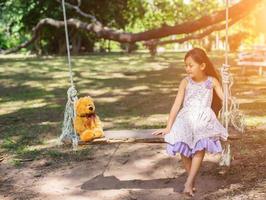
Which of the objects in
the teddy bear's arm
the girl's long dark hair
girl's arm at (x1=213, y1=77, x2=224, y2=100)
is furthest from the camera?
the teddy bear's arm

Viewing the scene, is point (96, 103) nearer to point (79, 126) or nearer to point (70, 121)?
point (70, 121)

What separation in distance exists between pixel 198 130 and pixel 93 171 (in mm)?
1653

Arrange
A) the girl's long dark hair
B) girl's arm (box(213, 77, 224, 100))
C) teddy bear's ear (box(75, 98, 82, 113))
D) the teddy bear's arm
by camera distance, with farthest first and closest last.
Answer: teddy bear's ear (box(75, 98, 82, 113)) → the teddy bear's arm → girl's arm (box(213, 77, 224, 100)) → the girl's long dark hair

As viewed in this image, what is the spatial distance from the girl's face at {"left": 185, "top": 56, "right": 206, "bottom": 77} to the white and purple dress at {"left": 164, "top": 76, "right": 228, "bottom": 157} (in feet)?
0.64

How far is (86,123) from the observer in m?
5.43

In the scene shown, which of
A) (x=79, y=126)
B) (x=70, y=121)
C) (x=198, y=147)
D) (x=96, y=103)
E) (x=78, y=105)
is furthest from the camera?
(x=96, y=103)

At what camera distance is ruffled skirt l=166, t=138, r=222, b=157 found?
458cm

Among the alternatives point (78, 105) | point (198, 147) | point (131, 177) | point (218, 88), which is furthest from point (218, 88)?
point (78, 105)

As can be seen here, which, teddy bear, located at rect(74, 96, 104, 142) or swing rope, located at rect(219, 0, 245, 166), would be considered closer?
swing rope, located at rect(219, 0, 245, 166)

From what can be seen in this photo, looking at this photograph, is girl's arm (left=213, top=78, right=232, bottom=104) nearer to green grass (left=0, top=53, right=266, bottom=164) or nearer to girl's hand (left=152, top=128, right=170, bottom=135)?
girl's hand (left=152, top=128, right=170, bottom=135)

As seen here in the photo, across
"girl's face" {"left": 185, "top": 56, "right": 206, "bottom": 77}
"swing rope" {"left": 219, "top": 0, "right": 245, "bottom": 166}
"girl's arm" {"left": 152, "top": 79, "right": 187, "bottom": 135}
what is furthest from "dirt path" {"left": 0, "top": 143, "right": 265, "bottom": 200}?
"girl's face" {"left": 185, "top": 56, "right": 206, "bottom": 77}

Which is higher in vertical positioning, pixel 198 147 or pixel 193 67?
pixel 193 67

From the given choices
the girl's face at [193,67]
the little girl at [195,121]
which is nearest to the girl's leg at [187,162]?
the little girl at [195,121]

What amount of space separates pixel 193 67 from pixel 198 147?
32.1 inches
